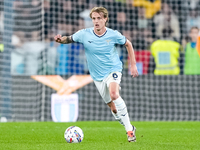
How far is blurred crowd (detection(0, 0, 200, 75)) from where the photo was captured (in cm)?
1164

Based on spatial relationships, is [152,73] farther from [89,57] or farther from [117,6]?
[89,57]

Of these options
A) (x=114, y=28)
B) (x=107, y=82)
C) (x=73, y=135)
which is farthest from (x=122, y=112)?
(x=114, y=28)

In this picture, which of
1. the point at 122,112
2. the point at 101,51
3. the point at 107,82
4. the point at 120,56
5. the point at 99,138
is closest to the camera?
the point at 122,112

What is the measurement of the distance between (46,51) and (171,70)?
3.30 m

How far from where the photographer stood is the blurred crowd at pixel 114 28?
11641mm

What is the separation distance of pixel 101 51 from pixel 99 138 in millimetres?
1341

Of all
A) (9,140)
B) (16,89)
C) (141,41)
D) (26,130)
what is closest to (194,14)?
(141,41)

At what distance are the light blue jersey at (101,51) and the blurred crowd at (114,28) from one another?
4.61 metres

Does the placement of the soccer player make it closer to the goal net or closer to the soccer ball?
the soccer ball

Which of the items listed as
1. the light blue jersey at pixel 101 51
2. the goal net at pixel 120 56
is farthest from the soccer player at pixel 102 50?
the goal net at pixel 120 56

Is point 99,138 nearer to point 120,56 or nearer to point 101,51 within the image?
point 101,51

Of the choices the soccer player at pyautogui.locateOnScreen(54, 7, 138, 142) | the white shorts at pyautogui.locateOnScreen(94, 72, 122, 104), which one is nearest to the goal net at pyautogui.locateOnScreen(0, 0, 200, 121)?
the white shorts at pyautogui.locateOnScreen(94, 72, 122, 104)

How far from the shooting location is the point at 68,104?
35.0 feet

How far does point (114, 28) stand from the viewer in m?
12.6
